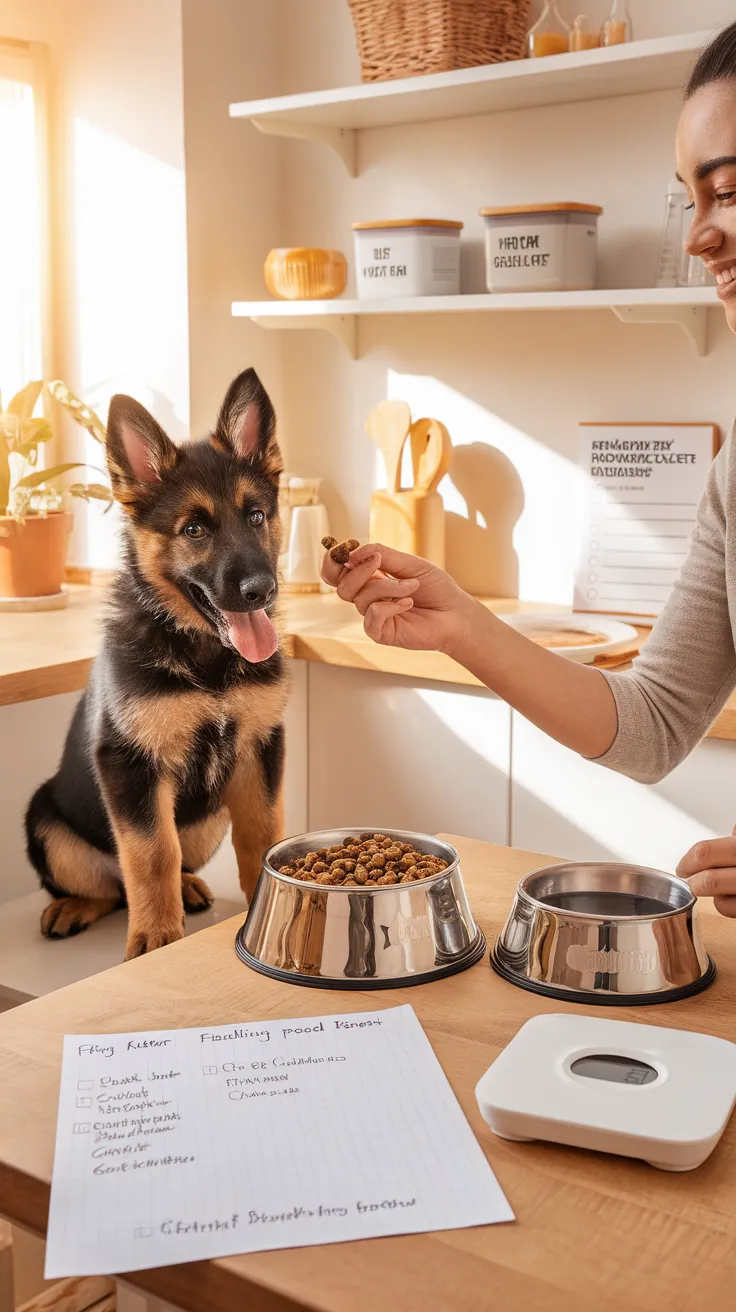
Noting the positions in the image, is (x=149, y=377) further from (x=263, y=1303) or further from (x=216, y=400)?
(x=263, y=1303)

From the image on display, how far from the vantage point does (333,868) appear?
107 cm

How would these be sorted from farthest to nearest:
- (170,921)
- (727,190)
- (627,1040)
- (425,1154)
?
(170,921), (727,190), (627,1040), (425,1154)

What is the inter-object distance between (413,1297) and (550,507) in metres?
2.14

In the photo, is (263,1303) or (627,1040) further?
(627,1040)

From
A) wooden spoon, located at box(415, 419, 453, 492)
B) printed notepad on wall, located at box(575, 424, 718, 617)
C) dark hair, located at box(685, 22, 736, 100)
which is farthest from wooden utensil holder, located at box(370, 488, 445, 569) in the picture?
dark hair, located at box(685, 22, 736, 100)

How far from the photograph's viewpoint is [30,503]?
266 centimetres

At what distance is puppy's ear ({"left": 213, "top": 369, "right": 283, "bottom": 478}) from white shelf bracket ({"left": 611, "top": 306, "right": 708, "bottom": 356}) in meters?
1.00

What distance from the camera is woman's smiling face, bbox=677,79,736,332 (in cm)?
124

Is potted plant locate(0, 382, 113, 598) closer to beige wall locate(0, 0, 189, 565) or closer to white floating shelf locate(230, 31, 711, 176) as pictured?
beige wall locate(0, 0, 189, 565)

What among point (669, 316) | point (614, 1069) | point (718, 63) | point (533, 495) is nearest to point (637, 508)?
point (533, 495)

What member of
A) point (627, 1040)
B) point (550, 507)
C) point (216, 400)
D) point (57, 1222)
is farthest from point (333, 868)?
point (216, 400)

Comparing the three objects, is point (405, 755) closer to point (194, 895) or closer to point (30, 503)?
point (194, 895)

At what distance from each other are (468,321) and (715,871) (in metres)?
1.88

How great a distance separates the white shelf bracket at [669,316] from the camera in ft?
7.48
